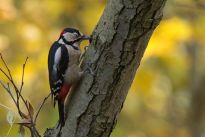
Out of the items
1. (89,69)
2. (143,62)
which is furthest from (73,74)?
(143,62)

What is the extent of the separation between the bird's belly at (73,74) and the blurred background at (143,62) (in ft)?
5.71

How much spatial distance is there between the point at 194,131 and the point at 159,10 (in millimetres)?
3575

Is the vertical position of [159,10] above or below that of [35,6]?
below

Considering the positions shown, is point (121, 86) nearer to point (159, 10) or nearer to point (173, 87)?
point (159, 10)

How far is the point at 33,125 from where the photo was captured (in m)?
2.33

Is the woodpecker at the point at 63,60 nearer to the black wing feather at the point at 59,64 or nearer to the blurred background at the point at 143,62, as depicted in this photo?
the black wing feather at the point at 59,64

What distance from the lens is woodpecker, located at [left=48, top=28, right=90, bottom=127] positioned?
280 centimetres

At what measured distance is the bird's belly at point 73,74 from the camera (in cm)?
241

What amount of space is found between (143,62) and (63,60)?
2.50 meters

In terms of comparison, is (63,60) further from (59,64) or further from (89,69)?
(89,69)

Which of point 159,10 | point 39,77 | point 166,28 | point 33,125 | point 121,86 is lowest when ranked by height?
point 33,125

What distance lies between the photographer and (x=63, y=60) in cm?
295

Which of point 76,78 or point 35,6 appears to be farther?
point 35,6

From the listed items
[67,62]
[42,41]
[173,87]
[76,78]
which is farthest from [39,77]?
[76,78]
